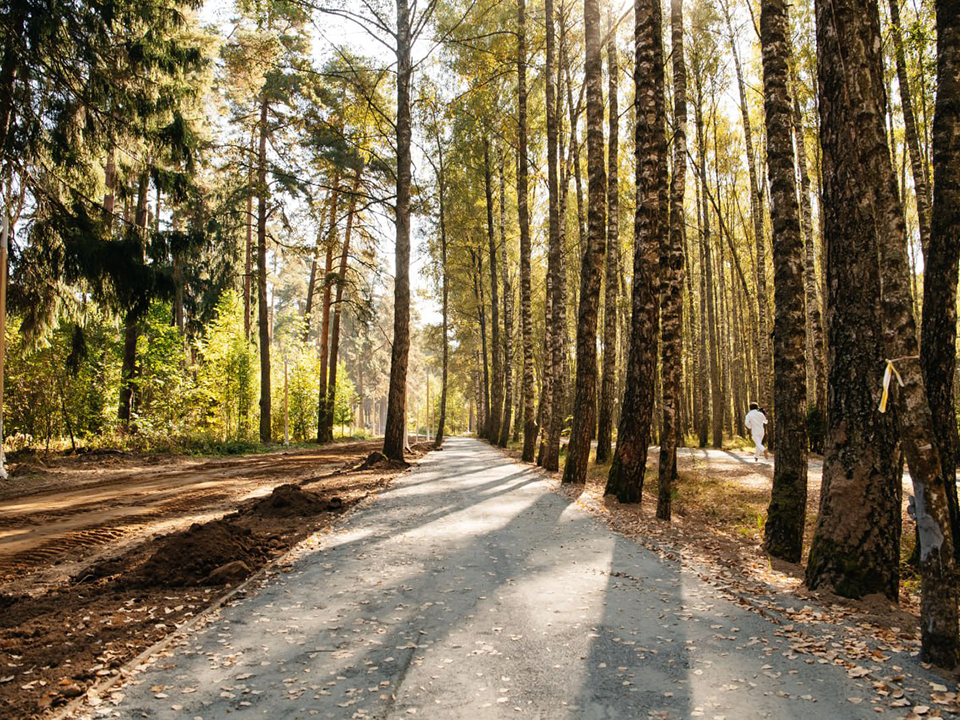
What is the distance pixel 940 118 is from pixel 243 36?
83.8 feet

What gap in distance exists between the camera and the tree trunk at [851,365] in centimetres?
457

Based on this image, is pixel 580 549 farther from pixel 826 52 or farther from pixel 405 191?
pixel 405 191

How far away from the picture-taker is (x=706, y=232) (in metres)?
22.2

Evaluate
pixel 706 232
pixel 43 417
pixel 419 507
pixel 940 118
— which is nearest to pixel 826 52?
pixel 940 118

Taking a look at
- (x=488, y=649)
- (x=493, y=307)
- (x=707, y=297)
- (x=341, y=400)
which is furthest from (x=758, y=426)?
(x=341, y=400)

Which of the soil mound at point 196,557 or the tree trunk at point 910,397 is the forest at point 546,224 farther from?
the soil mound at point 196,557

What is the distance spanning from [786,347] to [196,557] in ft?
21.6

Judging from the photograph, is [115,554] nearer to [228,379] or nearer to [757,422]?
[757,422]

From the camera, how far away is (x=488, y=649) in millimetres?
3809

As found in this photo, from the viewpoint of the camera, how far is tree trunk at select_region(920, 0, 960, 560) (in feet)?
19.1

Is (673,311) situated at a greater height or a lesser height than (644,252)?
lesser

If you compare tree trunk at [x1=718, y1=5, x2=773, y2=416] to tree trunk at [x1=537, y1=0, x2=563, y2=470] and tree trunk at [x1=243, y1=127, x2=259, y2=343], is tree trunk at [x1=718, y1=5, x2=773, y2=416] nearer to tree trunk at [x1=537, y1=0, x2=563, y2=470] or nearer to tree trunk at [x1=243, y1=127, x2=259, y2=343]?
tree trunk at [x1=537, y1=0, x2=563, y2=470]

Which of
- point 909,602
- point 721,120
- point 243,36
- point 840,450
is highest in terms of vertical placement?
point 243,36

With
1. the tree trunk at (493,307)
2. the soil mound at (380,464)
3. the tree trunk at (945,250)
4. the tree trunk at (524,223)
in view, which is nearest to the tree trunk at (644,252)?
the tree trunk at (945,250)
